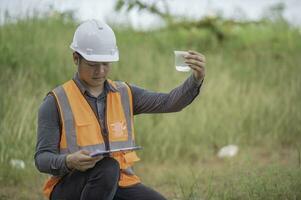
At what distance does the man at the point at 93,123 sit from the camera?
13.1 feet

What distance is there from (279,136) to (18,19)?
3.60m

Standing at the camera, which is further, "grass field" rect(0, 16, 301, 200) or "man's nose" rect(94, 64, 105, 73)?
"grass field" rect(0, 16, 301, 200)

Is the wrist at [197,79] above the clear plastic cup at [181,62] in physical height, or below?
below

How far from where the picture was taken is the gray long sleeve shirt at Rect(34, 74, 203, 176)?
4.01m

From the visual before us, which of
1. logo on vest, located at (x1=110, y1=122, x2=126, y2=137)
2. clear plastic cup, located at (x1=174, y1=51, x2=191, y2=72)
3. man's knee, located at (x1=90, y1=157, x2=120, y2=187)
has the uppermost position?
clear plastic cup, located at (x1=174, y1=51, x2=191, y2=72)

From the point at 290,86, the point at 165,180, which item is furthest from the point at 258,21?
the point at 165,180

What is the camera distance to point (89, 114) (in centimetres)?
414

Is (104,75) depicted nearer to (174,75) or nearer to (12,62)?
(12,62)

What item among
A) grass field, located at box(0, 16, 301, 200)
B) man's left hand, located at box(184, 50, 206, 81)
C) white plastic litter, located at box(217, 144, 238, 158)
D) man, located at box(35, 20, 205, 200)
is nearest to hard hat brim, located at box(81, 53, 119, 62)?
man, located at box(35, 20, 205, 200)

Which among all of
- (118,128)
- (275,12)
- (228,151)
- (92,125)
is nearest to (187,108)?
(228,151)

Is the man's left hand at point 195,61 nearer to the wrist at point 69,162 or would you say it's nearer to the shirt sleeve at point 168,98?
the shirt sleeve at point 168,98

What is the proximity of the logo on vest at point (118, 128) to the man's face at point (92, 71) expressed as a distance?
269 mm

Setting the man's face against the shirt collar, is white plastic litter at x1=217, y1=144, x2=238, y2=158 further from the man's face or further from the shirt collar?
the man's face

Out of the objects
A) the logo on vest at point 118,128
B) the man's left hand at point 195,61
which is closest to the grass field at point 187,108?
the logo on vest at point 118,128
